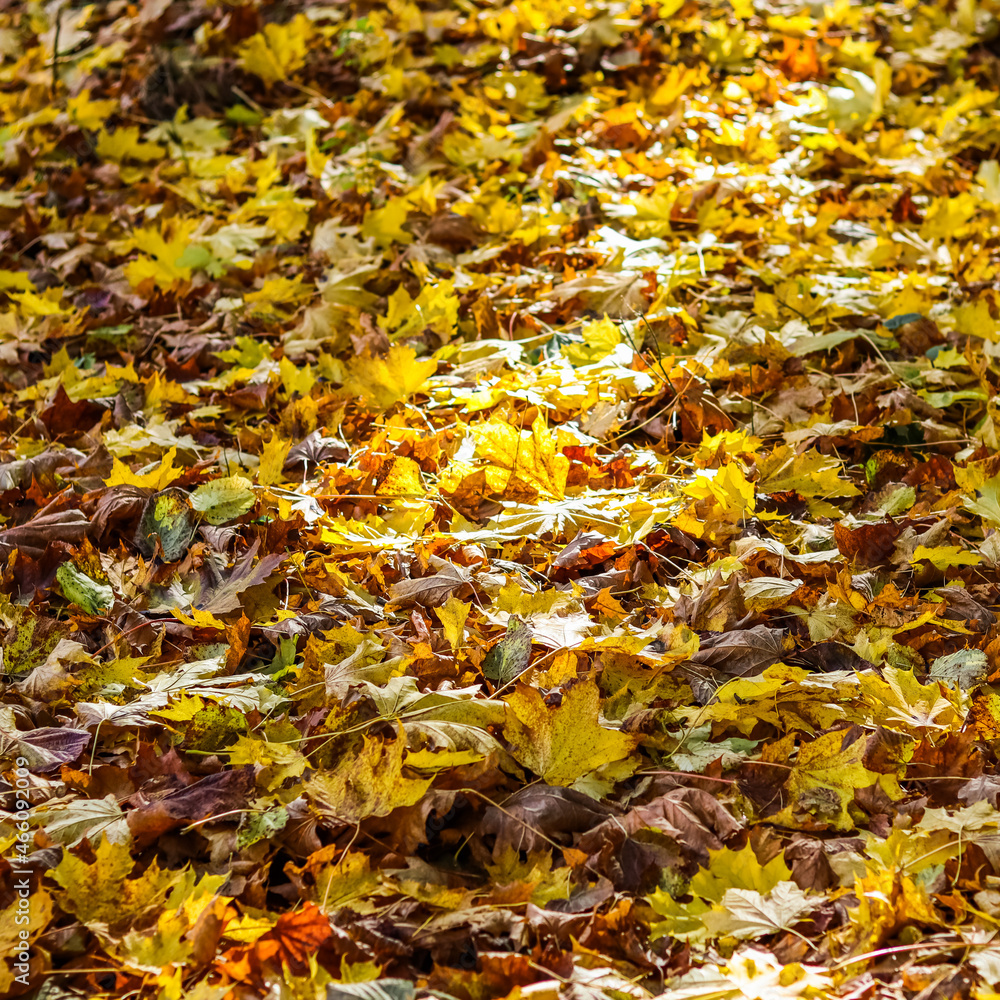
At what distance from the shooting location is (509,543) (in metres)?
1.75

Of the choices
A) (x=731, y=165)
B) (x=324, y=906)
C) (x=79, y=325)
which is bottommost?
(x=324, y=906)

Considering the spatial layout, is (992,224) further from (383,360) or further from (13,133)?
(13,133)

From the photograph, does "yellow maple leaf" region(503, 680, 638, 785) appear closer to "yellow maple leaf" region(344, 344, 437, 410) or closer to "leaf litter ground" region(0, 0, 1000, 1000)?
"leaf litter ground" region(0, 0, 1000, 1000)

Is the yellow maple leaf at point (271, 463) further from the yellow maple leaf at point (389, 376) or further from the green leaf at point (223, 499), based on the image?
the yellow maple leaf at point (389, 376)

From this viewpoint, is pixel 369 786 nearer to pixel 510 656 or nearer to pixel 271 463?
pixel 510 656

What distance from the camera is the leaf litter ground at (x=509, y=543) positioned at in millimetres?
1141

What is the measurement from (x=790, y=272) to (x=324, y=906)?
201 cm

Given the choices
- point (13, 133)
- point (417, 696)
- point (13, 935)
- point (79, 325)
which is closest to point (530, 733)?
point (417, 696)

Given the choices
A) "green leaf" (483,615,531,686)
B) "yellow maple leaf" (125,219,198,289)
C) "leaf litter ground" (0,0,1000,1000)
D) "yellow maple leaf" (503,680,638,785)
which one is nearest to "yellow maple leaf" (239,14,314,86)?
"leaf litter ground" (0,0,1000,1000)

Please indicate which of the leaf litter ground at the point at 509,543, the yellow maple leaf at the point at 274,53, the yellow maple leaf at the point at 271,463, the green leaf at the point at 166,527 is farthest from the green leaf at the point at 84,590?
the yellow maple leaf at the point at 274,53

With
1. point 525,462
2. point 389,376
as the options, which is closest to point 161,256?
point 389,376

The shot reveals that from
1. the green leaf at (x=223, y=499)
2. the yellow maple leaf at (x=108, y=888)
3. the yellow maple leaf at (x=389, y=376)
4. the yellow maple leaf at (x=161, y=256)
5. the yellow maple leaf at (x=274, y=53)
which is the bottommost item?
the yellow maple leaf at (x=108, y=888)

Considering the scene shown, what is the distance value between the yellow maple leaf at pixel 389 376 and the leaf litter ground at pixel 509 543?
0.03 feet

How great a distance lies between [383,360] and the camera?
2.11m
